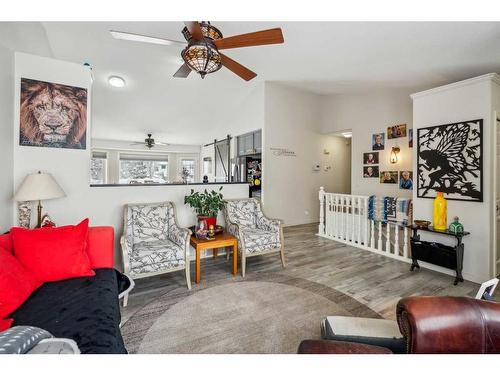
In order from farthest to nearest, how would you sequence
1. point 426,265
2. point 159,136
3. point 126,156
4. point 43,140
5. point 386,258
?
point 126,156, point 159,136, point 386,258, point 426,265, point 43,140

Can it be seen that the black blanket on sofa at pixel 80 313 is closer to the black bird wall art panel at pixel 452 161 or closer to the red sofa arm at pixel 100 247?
the red sofa arm at pixel 100 247

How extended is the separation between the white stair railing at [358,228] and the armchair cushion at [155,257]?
304 cm

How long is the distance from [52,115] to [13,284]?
178 cm

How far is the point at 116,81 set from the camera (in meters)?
4.70

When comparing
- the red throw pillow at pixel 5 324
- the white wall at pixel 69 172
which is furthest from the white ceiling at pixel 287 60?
the red throw pillow at pixel 5 324

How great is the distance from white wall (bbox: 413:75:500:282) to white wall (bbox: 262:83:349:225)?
9.33 ft

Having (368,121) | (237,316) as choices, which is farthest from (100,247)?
(368,121)

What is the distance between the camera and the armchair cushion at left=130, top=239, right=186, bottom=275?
90.4 inches

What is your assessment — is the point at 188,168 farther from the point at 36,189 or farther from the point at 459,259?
the point at 459,259

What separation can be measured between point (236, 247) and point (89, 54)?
13.4 feet

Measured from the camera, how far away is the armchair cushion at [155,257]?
2.29 m
